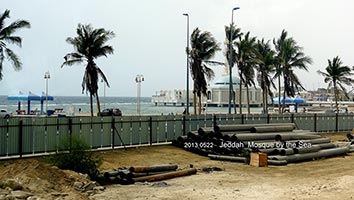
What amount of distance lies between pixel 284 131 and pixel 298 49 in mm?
21485

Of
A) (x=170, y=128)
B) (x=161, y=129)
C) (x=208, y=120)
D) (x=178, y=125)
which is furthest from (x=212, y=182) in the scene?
(x=208, y=120)

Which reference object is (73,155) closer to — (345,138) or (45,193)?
(45,193)

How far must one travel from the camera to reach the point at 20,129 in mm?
20844

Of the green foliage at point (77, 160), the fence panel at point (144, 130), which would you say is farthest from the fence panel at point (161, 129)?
the green foliage at point (77, 160)

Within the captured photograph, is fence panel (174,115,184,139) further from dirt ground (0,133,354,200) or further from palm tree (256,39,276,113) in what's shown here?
palm tree (256,39,276,113)

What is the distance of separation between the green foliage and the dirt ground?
2.97 feet

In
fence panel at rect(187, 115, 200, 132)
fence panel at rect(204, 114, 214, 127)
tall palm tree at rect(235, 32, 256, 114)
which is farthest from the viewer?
tall palm tree at rect(235, 32, 256, 114)

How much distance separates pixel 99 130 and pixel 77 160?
6.77 meters

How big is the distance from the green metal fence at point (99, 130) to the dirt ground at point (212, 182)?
61.7 inches

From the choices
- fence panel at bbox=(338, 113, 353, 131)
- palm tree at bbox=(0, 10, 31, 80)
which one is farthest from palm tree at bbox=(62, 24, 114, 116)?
fence panel at bbox=(338, 113, 353, 131)

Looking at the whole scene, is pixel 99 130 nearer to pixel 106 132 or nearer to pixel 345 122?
pixel 106 132

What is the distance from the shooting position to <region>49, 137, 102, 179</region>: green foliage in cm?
1753

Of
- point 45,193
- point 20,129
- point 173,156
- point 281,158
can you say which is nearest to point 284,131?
point 281,158

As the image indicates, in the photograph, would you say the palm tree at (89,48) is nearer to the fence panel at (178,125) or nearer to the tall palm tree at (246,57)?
the fence panel at (178,125)
